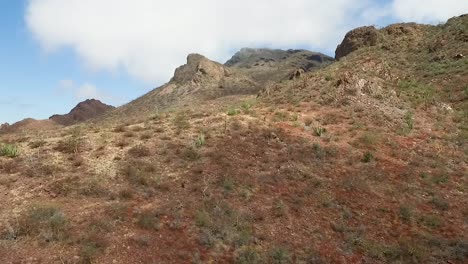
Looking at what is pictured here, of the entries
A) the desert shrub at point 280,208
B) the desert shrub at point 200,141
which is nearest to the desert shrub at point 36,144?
the desert shrub at point 200,141

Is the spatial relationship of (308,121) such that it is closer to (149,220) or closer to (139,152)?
(139,152)

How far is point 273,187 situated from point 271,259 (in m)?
4.20

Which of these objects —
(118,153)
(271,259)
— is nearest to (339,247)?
(271,259)

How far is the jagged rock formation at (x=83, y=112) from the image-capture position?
76.3 metres

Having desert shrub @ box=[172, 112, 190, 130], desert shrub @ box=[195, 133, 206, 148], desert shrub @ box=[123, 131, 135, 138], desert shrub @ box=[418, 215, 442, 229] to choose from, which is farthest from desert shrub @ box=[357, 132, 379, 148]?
desert shrub @ box=[123, 131, 135, 138]

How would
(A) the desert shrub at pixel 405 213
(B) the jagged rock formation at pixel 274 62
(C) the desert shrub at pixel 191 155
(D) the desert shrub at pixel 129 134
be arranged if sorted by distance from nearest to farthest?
(A) the desert shrub at pixel 405 213, (C) the desert shrub at pixel 191 155, (D) the desert shrub at pixel 129 134, (B) the jagged rock formation at pixel 274 62

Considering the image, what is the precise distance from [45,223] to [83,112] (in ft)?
236

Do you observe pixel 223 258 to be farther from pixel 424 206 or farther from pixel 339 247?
pixel 424 206

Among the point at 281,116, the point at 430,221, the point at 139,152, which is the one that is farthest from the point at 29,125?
the point at 430,221

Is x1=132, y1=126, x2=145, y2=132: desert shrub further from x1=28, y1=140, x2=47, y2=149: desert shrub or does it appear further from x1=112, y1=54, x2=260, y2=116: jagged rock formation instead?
x1=112, y1=54, x2=260, y2=116: jagged rock formation

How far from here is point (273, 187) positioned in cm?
1520

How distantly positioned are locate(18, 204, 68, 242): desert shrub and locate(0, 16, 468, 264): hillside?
3 centimetres

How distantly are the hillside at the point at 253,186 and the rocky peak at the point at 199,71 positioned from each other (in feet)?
119

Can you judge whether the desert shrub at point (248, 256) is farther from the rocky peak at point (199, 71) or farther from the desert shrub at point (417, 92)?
the rocky peak at point (199, 71)
